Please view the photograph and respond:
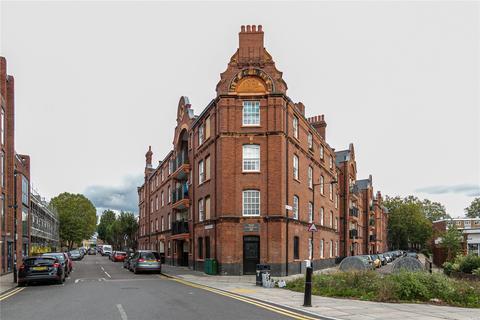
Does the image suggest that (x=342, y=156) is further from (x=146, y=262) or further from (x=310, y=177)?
(x=146, y=262)

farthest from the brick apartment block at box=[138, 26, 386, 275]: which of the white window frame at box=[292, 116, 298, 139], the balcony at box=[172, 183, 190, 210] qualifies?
the balcony at box=[172, 183, 190, 210]

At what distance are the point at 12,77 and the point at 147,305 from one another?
29.0 metres

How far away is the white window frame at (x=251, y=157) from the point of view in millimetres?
30875

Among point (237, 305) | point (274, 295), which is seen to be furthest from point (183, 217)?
point (237, 305)

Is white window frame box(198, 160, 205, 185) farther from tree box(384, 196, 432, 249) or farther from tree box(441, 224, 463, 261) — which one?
tree box(384, 196, 432, 249)

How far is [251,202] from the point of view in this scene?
100 ft

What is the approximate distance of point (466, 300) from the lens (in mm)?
15078

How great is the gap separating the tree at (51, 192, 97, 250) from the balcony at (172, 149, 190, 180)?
6513 cm

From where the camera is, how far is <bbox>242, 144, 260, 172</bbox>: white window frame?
30.9 m

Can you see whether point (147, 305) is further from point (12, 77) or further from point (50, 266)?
point (12, 77)

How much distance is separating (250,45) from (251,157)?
278 inches

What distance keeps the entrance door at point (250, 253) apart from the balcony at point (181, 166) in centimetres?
1208

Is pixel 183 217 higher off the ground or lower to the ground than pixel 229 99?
lower

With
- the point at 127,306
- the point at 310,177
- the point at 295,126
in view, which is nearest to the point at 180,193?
the point at 310,177
